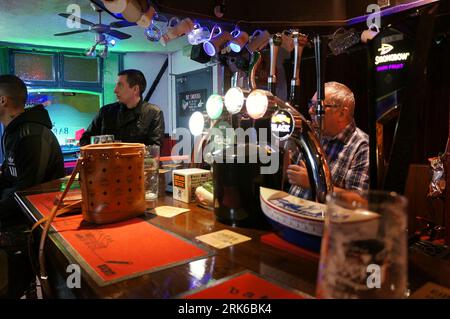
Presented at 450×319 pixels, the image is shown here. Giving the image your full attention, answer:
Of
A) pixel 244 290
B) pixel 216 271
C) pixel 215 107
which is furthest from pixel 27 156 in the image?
pixel 244 290

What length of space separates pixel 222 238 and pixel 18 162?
70.8 inches

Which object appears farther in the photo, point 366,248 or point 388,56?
point 388,56

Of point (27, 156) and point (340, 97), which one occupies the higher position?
point (340, 97)

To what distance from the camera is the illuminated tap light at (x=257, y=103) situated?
0.98 meters

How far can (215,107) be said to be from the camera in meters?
1.23

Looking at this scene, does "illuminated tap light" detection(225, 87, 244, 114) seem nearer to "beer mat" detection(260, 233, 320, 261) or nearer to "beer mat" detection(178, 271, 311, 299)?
"beer mat" detection(260, 233, 320, 261)

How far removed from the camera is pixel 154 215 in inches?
45.0

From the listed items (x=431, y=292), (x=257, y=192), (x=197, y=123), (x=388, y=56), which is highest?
(x=388, y=56)

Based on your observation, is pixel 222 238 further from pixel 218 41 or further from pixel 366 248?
pixel 218 41

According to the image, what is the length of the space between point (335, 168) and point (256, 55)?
3.93 ft

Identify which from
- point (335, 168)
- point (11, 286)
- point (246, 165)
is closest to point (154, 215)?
point (246, 165)

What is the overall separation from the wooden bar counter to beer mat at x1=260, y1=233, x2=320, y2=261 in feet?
0.04
